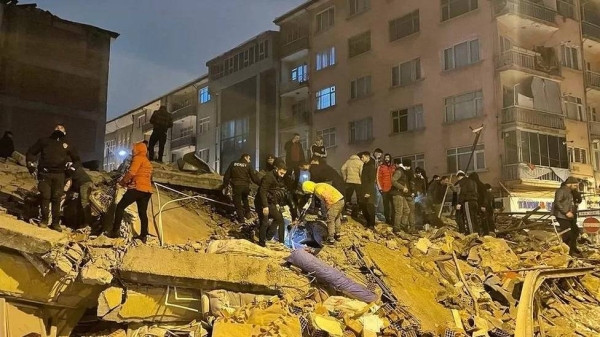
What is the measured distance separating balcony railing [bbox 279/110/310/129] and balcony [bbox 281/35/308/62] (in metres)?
3.41

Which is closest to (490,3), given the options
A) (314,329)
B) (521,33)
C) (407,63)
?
(521,33)

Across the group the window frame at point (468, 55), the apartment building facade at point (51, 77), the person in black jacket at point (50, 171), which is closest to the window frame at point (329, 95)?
the window frame at point (468, 55)

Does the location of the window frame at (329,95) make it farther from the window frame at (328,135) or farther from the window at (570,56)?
the window at (570,56)

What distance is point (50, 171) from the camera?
314 inches

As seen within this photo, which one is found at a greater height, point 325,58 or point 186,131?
point 325,58

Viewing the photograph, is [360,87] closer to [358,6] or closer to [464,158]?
[358,6]

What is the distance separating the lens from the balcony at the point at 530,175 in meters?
21.3

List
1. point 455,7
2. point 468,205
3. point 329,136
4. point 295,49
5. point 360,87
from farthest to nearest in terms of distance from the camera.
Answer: point 295,49 → point 329,136 → point 360,87 → point 455,7 → point 468,205

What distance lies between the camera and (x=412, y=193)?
12.3 meters

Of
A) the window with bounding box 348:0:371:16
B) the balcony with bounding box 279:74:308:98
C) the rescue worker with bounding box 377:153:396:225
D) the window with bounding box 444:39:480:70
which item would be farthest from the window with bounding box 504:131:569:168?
the balcony with bounding box 279:74:308:98

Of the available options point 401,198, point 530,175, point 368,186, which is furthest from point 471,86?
point 368,186

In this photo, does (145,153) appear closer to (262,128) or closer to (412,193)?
(412,193)

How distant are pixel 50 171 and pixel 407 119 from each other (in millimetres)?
20288

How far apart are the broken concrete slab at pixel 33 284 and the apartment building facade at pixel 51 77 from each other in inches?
703
